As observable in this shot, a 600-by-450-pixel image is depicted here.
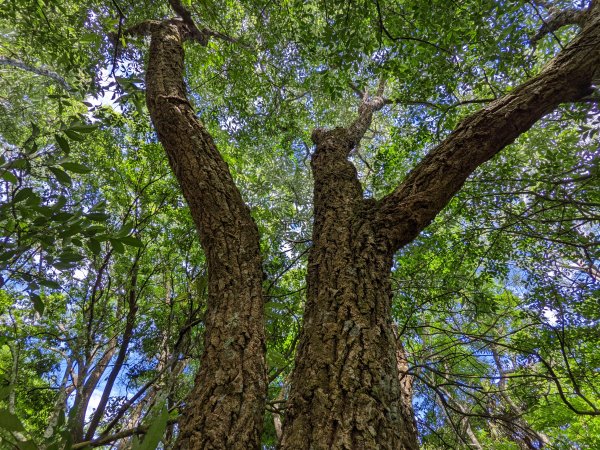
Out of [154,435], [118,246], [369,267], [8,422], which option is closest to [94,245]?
[118,246]

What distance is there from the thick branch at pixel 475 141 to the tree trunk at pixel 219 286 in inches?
26.9

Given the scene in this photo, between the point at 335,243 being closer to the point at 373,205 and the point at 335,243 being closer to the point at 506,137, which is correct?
the point at 373,205

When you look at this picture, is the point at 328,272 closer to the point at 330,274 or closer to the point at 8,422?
the point at 330,274

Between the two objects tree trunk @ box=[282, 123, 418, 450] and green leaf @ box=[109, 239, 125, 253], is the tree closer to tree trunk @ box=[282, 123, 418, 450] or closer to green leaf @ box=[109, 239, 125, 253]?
tree trunk @ box=[282, 123, 418, 450]

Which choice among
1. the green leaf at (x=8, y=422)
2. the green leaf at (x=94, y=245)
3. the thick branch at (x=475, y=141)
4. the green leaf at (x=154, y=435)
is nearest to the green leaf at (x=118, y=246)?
the green leaf at (x=94, y=245)

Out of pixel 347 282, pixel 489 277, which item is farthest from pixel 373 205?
pixel 489 277

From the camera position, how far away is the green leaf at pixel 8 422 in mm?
599

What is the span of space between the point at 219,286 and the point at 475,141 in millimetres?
1398

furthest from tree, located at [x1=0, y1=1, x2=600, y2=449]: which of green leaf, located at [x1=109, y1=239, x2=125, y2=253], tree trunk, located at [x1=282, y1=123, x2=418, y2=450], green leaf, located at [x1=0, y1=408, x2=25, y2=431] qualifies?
green leaf, located at [x1=0, y1=408, x2=25, y2=431]

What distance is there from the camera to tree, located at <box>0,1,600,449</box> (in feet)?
3.34

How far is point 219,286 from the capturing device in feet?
4.51

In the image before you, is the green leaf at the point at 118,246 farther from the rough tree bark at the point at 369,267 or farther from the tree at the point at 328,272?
the rough tree bark at the point at 369,267

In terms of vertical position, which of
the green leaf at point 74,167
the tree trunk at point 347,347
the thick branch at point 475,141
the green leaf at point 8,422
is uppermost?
the thick branch at point 475,141

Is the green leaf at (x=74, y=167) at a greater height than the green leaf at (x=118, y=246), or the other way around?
the green leaf at (x=74, y=167)
